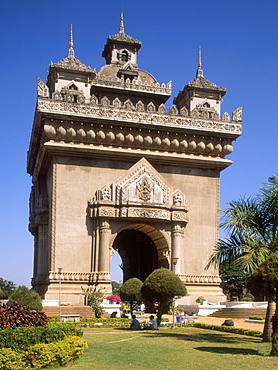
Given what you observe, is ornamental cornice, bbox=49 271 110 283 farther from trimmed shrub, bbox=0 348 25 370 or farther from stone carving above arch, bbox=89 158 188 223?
trimmed shrub, bbox=0 348 25 370

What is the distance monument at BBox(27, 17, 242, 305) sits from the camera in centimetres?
2584

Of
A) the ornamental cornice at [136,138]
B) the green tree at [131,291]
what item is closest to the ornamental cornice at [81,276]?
the green tree at [131,291]

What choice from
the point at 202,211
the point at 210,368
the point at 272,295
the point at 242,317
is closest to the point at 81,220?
the point at 202,211

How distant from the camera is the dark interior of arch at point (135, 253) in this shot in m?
33.5

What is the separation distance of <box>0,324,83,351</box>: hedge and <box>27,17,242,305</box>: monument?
537 inches

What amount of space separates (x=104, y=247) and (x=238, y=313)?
277 inches

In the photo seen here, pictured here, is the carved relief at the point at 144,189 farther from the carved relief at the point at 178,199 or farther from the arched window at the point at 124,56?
the arched window at the point at 124,56

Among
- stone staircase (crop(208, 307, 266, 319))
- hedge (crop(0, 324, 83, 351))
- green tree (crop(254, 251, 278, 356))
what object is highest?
green tree (crop(254, 251, 278, 356))

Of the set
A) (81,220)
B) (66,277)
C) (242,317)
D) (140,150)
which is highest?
(140,150)

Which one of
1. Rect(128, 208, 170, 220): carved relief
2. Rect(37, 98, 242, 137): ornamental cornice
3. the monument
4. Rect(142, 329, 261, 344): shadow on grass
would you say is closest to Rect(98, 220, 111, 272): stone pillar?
the monument

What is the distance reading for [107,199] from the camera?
86.2 feet

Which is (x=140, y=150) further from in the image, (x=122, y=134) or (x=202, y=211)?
(x=202, y=211)

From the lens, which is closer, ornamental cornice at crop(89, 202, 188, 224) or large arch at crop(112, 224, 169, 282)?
ornamental cornice at crop(89, 202, 188, 224)

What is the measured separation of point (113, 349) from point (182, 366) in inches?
110
